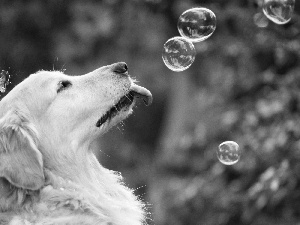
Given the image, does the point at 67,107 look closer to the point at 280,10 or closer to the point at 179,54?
the point at 179,54

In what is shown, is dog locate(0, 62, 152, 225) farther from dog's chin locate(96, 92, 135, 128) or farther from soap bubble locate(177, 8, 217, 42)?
soap bubble locate(177, 8, 217, 42)

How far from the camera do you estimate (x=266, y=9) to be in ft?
19.1

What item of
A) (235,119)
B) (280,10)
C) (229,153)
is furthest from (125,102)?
(235,119)

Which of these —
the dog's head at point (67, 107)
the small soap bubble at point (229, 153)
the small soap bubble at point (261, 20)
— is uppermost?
the small soap bubble at point (261, 20)

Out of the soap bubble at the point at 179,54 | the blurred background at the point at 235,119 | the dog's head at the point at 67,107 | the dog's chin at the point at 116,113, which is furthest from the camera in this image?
the blurred background at the point at 235,119

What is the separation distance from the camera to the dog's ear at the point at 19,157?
13.4ft

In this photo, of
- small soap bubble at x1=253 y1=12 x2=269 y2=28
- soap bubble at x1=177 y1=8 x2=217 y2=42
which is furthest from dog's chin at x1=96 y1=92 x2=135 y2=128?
small soap bubble at x1=253 y1=12 x2=269 y2=28

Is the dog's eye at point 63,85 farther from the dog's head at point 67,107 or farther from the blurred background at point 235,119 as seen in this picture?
the blurred background at point 235,119

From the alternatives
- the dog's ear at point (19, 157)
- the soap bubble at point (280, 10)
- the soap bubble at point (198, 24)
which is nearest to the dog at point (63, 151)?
the dog's ear at point (19, 157)

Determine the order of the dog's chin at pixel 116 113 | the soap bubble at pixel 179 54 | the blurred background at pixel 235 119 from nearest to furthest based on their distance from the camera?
1. the dog's chin at pixel 116 113
2. the soap bubble at pixel 179 54
3. the blurred background at pixel 235 119

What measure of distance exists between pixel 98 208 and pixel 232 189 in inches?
122

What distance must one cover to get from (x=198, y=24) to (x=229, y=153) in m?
1.10

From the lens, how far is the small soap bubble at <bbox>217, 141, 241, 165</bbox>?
5641 millimetres

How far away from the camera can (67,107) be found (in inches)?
184
